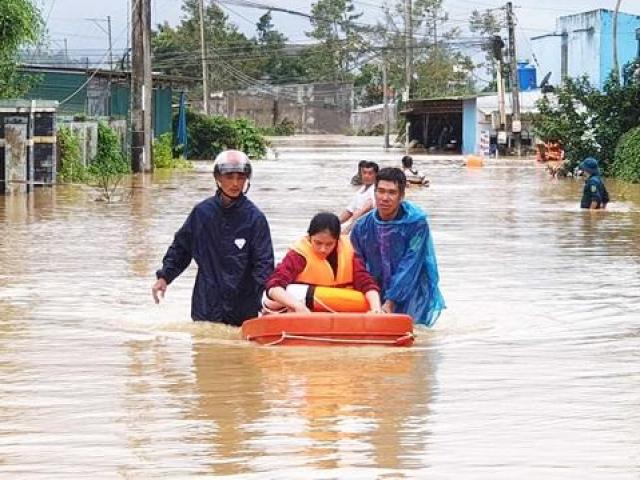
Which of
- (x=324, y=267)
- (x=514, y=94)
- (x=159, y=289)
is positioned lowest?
(x=159, y=289)

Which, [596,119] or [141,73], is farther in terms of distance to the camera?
[596,119]

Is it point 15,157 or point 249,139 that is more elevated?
point 249,139

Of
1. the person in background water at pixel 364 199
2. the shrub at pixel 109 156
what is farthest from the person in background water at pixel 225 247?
the shrub at pixel 109 156

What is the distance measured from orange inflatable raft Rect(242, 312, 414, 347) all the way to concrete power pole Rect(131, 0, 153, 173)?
31.4 m

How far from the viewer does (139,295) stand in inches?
553

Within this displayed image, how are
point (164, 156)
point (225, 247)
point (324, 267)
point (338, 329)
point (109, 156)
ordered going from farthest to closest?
point (164, 156)
point (109, 156)
point (225, 247)
point (324, 267)
point (338, 329)

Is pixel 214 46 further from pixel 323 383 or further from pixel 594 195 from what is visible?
pixel 323 383

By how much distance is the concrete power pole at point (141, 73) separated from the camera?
41312mm

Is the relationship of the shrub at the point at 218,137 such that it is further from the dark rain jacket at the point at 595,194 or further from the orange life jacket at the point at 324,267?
the orange life jacket at the point at 324,267

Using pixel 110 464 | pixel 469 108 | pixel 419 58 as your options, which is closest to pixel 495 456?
pixel 110 464

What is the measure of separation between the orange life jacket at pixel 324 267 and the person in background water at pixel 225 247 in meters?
0.30

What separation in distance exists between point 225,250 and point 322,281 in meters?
0.73

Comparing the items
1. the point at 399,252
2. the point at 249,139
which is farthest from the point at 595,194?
the point at 249,139

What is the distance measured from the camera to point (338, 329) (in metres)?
10.4
